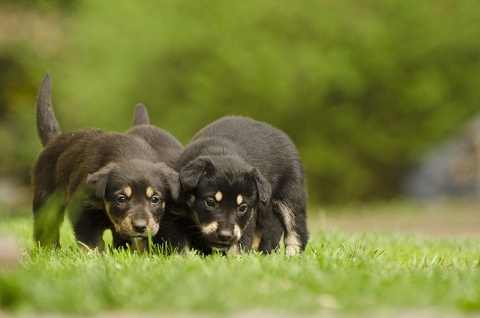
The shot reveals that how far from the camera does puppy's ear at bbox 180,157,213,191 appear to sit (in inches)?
251

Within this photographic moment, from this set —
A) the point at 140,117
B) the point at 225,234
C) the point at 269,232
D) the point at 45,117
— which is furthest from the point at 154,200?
the point at 140,117

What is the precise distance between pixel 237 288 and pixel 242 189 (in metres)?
2.27

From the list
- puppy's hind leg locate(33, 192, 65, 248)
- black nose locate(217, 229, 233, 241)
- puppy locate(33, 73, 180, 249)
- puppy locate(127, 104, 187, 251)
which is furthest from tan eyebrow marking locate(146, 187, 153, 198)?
puppy's hind leg locate(33, 192, 65, 248)

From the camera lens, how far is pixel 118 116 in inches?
840

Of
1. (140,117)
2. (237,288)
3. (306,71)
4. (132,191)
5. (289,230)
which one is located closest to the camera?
(237,288)

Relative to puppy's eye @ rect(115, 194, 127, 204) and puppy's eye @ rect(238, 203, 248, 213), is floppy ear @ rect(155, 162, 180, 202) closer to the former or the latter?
puppy's eye @ rect(115, 194, 127, 204)

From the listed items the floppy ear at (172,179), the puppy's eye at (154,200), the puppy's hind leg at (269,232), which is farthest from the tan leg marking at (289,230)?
the puppy's eye at (154,200)

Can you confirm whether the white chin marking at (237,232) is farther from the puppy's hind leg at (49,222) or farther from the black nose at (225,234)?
the puppy's hind leg at (49,222)

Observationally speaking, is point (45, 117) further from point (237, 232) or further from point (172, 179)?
point (237, 232)

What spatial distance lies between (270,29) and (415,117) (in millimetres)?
4285

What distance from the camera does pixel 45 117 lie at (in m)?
8.05

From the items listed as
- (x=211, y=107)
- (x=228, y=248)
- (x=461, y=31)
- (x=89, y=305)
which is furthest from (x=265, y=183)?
(x=461, y=31)

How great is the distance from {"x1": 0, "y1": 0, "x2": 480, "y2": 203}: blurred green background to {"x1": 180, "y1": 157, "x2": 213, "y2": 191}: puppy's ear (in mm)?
14154

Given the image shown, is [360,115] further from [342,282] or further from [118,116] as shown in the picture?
[342,282]
